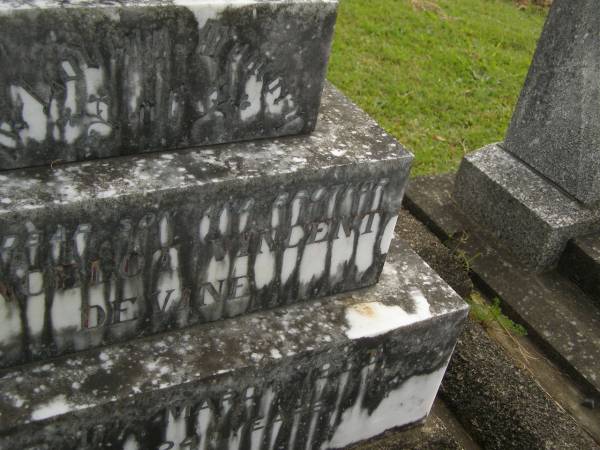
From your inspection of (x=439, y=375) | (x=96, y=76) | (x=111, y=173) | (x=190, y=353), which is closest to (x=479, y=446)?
(x=439, y=375)

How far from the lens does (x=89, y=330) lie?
192 cm

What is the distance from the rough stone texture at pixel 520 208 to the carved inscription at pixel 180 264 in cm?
140

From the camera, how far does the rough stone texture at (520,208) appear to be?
337 cm

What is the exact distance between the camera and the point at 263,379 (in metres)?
2.06

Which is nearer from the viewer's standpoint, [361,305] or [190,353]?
[190,353]

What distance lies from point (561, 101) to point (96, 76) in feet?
7.82

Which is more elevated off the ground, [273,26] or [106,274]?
[273,26]

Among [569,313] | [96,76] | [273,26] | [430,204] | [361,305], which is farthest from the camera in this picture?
[430,204]

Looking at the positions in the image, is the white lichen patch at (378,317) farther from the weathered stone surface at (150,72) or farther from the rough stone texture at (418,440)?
the weathered stone surface at (150,72)

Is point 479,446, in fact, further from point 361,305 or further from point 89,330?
point 89,330

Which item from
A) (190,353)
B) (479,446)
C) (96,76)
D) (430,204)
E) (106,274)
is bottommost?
(479,446)

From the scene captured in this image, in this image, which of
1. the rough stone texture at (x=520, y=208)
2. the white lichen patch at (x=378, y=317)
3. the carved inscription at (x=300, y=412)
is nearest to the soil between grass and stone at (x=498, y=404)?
the carved inscription at (x=300, y=412)

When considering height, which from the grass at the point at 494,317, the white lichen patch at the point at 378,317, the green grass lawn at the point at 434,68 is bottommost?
the grass at the point at 494,317

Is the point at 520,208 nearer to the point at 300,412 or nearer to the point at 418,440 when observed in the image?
the point at 418,440
